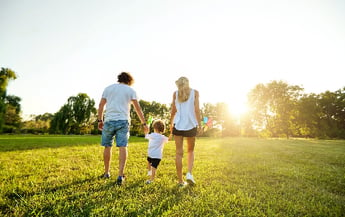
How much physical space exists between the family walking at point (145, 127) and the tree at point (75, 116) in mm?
44381

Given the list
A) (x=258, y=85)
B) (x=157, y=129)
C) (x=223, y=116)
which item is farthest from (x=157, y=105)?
(x=157, y=129)

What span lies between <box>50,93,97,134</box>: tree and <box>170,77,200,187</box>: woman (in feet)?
148

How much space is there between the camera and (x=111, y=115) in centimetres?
362

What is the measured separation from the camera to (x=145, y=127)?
3.77m

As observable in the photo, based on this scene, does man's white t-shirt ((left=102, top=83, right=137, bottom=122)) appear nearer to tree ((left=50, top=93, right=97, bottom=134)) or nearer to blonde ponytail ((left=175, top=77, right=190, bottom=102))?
blonde ponytail ((left=175, top=77, right=190, bottom=102))

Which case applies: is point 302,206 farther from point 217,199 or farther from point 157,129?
point 157,129

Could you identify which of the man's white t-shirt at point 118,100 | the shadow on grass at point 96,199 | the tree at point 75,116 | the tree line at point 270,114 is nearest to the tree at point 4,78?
the tree line at point 270,114

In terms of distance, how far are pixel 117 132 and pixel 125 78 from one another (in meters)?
1.18

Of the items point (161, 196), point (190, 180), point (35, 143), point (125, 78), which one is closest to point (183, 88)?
point (125, 78)

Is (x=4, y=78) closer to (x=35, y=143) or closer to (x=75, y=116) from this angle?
(x=75, y=116)

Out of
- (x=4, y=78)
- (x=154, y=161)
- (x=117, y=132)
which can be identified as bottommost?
(x=154, y=161)

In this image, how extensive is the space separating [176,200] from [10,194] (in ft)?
8.26

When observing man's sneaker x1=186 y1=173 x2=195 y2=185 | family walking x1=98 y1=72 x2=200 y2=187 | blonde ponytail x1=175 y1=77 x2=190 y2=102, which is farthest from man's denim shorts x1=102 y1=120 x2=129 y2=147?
man's sneaker x1=186 y1=173 x2=195 y2=185

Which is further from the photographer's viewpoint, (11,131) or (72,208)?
(11,131)
